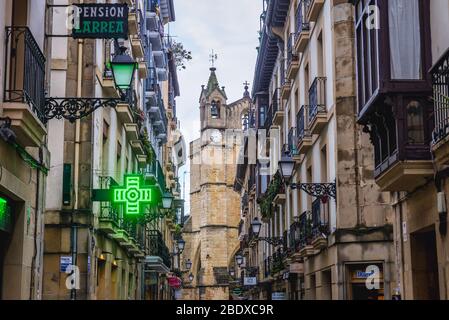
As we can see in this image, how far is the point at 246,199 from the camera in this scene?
5425 centimetres

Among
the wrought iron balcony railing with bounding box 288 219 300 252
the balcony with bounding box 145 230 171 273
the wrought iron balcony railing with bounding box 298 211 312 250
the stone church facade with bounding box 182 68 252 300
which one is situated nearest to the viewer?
the wrought iron balcony railing with bounding box 298 211 312 250

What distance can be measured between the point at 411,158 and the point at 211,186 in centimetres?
7478

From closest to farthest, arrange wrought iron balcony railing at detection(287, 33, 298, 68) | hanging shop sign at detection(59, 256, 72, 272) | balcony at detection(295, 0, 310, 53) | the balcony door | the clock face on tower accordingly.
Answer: the balcony door → hanging shop sign at detection(59, 256, 72, 272) → balcony at detection(295, 0, 310, 53) → wrought iron balcony railing at detection(287, 33, 298, 68) → the clock face on tower

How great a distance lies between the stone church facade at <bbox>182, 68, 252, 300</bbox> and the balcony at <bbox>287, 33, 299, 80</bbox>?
56.1 m

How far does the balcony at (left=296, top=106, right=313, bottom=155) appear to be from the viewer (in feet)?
70.7

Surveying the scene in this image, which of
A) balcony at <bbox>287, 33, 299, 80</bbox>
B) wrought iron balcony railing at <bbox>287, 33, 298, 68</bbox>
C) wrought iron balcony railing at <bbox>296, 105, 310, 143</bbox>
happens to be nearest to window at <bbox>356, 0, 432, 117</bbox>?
wrought iron balcony railing at <bbox>296, 105, 310, 143</bbox>

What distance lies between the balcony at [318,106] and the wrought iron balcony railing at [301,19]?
265 cm

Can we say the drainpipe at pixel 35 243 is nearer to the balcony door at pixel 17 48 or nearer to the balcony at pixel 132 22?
the balcony door at pixel 17 48

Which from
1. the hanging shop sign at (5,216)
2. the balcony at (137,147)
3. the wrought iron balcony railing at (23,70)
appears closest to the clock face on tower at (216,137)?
the balcony at (137,147)

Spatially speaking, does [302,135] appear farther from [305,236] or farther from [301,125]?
[305,236]

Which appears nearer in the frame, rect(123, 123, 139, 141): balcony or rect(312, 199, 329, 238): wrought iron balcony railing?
rect(312, 199, 329, 238): wrought iron balcony railing

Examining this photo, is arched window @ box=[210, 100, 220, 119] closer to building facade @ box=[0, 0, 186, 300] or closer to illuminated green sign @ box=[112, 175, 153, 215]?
building facade @ box=[0, 0, 186, 300]
